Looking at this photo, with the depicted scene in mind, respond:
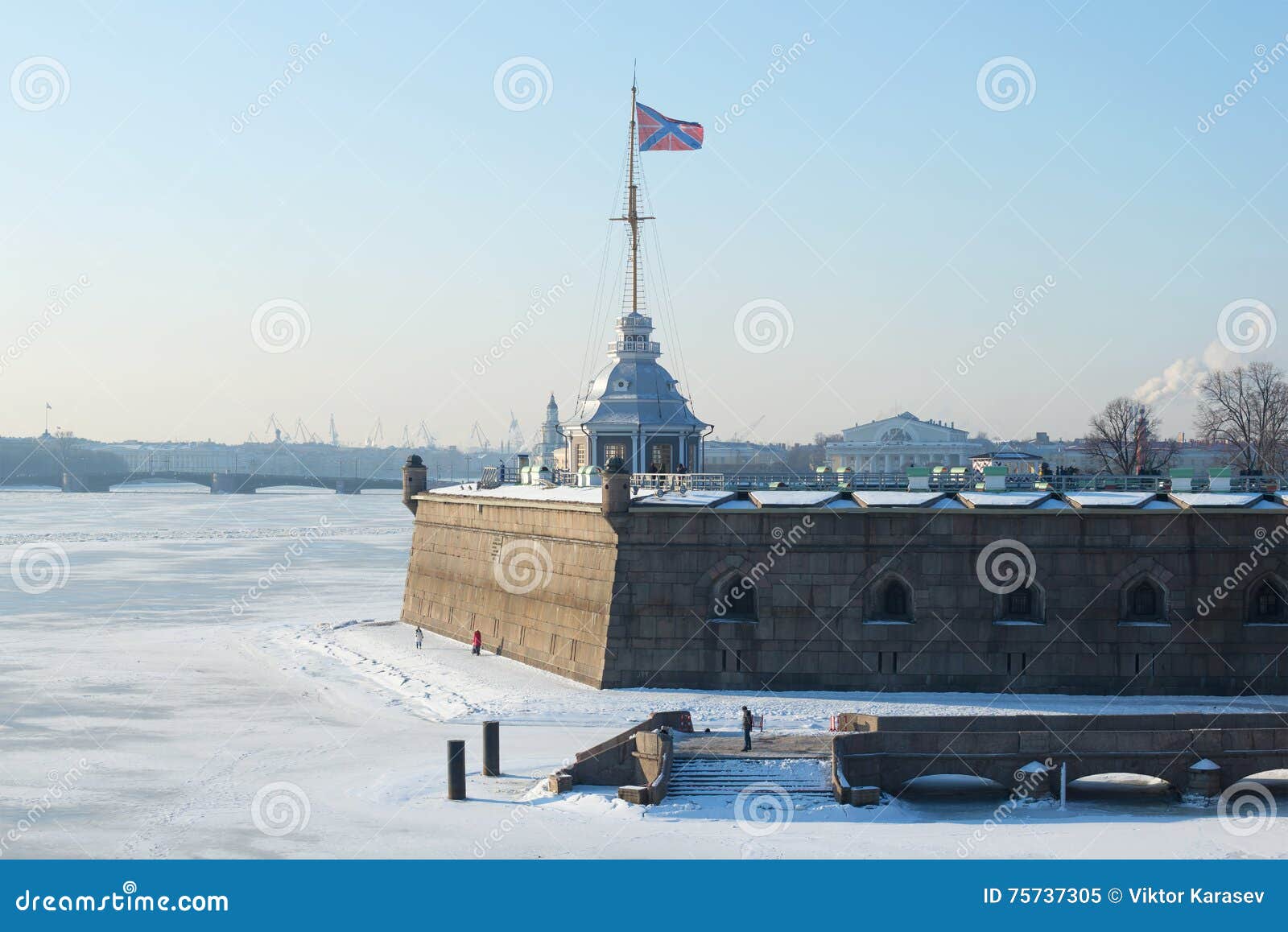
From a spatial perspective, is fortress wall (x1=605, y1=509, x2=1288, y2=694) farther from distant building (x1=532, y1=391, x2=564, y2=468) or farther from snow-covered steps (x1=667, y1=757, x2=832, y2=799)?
distant building (x1=532, y1=391, x2=564, y2=468)

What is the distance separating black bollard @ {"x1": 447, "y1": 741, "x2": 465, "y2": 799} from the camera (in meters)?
25.6

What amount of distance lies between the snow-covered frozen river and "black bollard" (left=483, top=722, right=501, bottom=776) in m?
0.34

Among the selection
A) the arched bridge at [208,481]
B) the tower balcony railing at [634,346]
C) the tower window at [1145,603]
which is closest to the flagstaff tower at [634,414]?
the tower balcony railing at [634,346]

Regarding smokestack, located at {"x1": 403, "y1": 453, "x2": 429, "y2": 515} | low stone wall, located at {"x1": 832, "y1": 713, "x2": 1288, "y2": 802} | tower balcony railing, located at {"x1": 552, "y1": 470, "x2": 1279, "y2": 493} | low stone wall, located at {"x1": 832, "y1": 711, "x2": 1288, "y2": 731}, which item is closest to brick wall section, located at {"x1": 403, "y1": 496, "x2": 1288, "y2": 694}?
tower balcony railing, located at {"x1": 552, "y1": 470, "x2": 1279, "y2": 493}

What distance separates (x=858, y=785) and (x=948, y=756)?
1.84 meters

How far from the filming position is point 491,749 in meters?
27.3

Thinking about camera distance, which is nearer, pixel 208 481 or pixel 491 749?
pixel 491 749

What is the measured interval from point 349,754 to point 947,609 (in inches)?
553

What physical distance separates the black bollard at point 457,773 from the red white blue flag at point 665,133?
2173 centimetres

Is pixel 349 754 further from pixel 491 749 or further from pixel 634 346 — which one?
pixel 634 346

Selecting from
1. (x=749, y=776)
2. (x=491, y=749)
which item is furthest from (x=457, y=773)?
(x=749, y=776)

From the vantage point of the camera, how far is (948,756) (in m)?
26.5

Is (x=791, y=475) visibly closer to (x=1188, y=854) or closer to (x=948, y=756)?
(x=948, y=756)

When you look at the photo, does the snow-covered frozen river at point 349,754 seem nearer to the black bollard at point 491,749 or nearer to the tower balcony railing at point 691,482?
the black bollard at point 491,749
